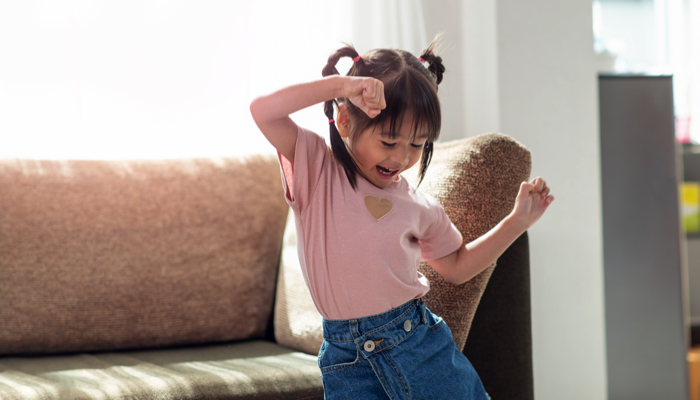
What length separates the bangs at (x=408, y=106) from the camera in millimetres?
753

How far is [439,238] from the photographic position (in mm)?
913

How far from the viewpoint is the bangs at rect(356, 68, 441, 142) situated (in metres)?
0.75

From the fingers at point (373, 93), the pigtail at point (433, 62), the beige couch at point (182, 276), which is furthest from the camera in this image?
the beige couch at point (182, 276)

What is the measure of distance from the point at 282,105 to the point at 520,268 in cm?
64

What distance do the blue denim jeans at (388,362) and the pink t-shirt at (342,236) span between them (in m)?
0.02

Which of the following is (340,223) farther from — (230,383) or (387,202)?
(230,383)

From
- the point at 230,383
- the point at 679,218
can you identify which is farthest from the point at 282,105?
the point at 679,218

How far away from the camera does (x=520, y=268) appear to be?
109 centimetres

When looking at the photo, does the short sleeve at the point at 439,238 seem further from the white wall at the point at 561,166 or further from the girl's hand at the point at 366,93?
the white wall at the point at 561,166

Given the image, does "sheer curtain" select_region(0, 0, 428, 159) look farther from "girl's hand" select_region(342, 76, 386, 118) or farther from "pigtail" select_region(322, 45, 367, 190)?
"girl's hand" select_region(342, 76, 386, 118)

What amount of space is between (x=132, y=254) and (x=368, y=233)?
0.79 metres

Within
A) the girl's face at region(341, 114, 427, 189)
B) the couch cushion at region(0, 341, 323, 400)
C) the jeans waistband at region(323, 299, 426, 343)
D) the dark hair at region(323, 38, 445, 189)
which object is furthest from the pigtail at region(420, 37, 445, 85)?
the couch cushion at region(0, 341, 323, 400)

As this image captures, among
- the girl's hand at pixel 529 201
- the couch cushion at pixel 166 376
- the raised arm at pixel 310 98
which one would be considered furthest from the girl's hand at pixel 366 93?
the couch cushion at pixel 166 376

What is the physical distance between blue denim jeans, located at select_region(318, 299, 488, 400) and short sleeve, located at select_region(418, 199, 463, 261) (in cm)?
13
